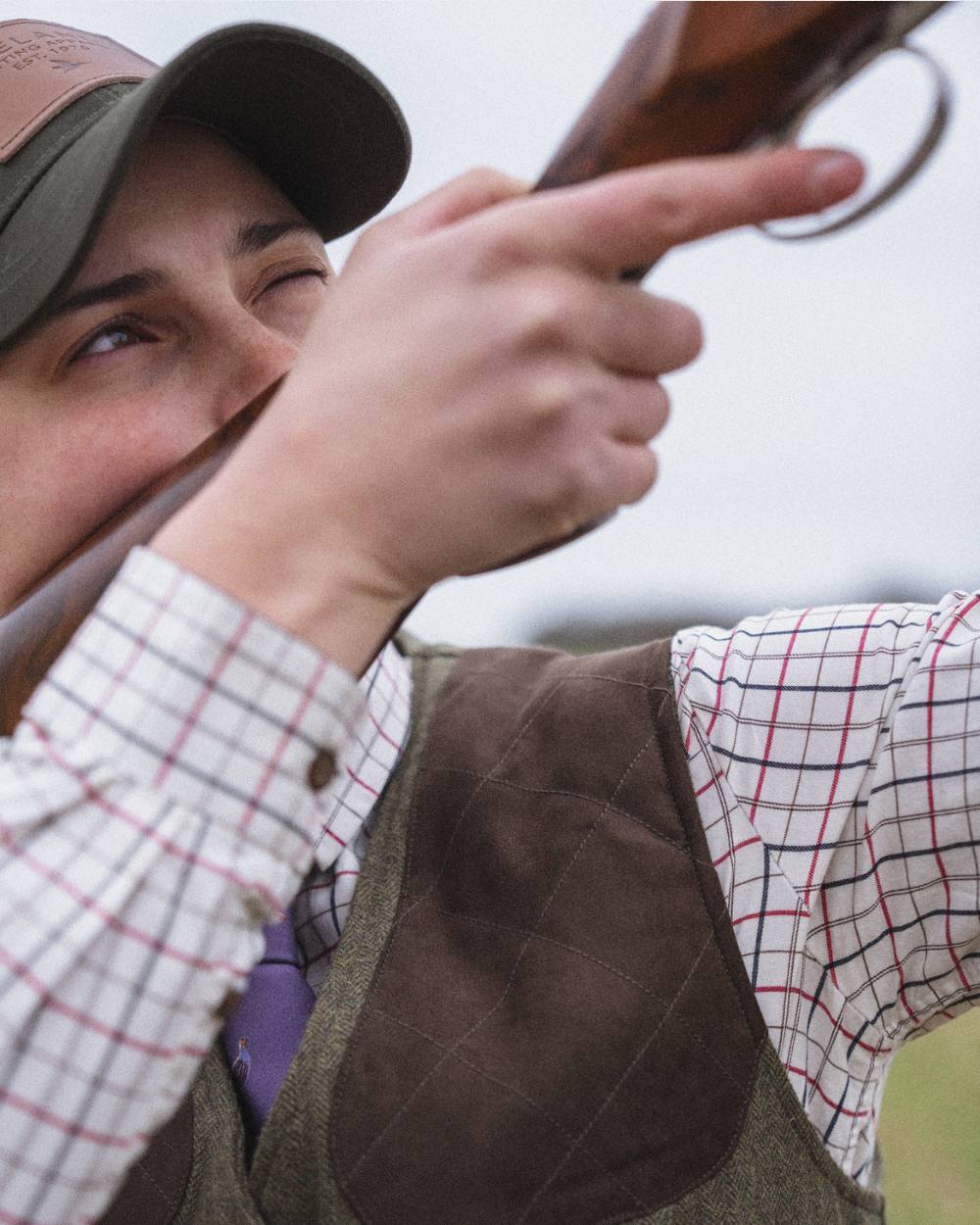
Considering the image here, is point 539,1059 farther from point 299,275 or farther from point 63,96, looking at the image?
point 63,96

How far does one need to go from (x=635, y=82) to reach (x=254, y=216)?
0.71m

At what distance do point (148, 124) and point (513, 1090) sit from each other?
1.03 meters

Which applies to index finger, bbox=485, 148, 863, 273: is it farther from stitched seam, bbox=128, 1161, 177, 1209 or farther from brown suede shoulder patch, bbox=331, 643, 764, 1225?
stitched seam, bbox=128, 1161, 177, 1209

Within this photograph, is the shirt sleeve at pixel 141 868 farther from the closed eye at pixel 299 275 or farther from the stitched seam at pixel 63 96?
the stitched seam at pixel 63 96

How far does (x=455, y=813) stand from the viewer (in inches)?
50.0

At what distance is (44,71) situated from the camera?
1356 millimetres

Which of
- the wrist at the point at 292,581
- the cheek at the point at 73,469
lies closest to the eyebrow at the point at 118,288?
the cheek at the point at 73,469

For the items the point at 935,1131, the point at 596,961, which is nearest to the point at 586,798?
the point at 596,961

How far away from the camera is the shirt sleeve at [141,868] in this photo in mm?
722

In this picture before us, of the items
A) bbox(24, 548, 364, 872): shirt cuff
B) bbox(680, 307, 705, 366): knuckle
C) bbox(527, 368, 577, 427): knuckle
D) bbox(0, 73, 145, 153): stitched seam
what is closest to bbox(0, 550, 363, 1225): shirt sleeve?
bbox(24, 548, 364, 872): shirt cuff

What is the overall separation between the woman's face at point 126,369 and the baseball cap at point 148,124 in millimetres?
66

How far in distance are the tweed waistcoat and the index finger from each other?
0.67 metres

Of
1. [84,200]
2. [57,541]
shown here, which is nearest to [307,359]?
[84,200]

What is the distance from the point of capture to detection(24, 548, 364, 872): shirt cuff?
73 cm
